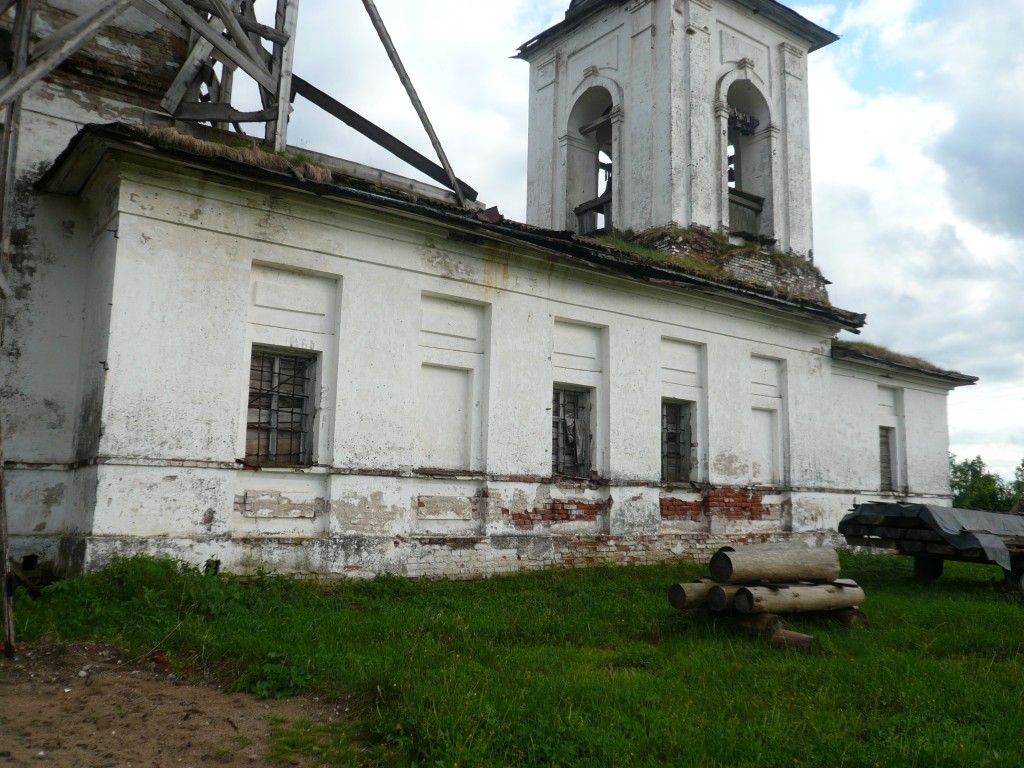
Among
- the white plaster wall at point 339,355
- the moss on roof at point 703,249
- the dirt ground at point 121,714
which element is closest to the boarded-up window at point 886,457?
the moss on roof at point 703,249

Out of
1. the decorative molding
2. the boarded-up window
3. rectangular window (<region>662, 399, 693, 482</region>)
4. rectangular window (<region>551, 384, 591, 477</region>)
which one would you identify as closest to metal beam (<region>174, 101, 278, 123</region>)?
rectangular window (<region>551, 384, 591, 477</region>)

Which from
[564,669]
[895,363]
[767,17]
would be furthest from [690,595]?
[767,17]

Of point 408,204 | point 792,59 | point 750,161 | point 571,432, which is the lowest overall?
point 571,432

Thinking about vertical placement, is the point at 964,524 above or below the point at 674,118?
below

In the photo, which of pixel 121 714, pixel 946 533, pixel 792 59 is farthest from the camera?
pixel 792 59

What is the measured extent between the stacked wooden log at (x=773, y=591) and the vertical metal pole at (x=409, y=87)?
5921 mm

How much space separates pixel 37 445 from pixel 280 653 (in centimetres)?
452

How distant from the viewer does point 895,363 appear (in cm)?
1706

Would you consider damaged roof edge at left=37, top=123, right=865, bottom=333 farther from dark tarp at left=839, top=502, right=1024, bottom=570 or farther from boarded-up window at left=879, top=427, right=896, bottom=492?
boarded-up window at left=879, top=427, right=896, bottom=492

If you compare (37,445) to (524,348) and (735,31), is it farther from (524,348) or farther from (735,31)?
(735,31)

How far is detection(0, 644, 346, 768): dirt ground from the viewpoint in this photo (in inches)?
173

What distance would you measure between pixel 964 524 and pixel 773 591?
14.2 ft

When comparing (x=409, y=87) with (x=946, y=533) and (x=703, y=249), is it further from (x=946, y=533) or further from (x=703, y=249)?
(x=946, y=533)

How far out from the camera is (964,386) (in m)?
19.2
